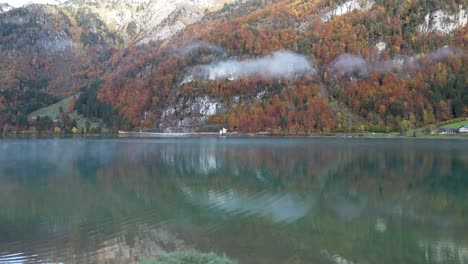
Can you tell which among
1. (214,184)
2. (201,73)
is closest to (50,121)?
(201,73)

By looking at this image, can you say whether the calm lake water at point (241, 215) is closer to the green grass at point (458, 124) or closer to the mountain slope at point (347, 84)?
the green grass at point (458, 124)

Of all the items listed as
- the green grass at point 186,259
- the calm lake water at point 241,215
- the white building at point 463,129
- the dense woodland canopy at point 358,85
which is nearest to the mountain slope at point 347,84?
the dense woodland canopy at point 358,85

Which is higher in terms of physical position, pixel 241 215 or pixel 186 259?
pixel 186 259

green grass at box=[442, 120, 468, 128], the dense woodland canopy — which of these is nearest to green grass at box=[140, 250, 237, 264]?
green grass at box=[442, 120, 468, 128]

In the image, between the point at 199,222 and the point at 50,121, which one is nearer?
the point at 199,222

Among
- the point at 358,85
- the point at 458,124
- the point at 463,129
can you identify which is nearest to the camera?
the point at 463,129

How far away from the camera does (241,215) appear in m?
22.2

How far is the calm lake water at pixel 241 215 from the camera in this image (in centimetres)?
1633

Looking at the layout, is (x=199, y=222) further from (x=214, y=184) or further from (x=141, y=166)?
(x=141, y=166)

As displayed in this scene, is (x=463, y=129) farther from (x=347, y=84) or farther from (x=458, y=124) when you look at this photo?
(x=347, y=84)

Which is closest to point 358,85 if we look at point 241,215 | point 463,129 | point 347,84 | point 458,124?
point 347,84

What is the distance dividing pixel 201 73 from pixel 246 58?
72.0 ft

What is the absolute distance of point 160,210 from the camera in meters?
23.6

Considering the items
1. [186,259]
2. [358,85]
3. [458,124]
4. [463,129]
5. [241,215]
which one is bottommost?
[241,215]
